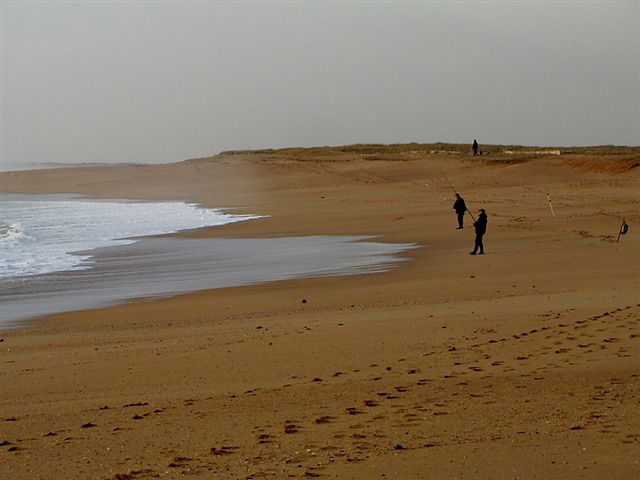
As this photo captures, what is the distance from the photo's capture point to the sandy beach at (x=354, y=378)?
6.18m

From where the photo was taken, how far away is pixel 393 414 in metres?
7.11

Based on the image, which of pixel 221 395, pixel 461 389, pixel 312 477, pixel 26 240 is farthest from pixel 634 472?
pixel 26 240

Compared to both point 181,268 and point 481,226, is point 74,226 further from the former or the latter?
point 481,226

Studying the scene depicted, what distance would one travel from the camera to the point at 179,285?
1697 centimetres

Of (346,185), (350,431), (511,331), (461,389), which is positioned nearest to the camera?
(350,431)

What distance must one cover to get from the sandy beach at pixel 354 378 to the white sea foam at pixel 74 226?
711cm

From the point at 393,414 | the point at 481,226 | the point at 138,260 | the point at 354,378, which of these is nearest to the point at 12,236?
the point at 138,260

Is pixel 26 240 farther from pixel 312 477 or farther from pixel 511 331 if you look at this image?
pixel 312 477

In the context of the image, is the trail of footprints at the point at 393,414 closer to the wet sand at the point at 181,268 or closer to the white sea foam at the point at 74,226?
the wet sand at the point at 181,268

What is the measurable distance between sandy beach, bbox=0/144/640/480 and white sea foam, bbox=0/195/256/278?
280 inches

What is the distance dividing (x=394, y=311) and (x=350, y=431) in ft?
19.1

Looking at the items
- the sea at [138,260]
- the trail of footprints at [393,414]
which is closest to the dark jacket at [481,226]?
the sea at [138,260]

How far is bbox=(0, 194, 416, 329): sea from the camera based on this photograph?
16344 mm

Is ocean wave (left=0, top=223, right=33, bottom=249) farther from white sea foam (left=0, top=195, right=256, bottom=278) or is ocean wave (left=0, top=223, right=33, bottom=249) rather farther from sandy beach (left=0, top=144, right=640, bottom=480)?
sandy beach (left=0, top=144, right=640, bottom=480)
